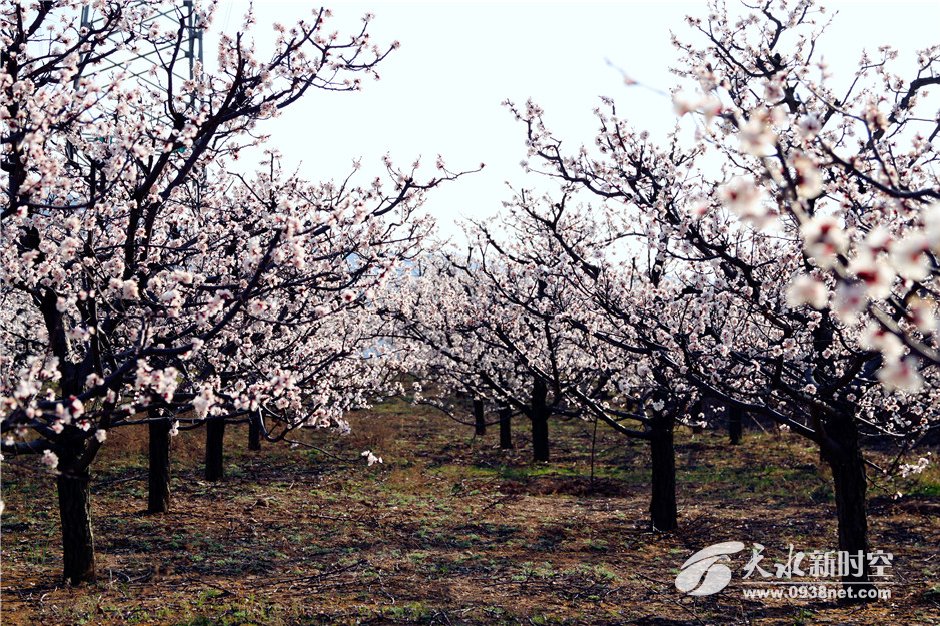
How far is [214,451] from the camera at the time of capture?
17.5m

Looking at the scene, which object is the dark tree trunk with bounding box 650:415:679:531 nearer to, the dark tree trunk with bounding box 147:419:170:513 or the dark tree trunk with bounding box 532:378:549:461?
the dark tree trunk with bounding box 532:378:549:461

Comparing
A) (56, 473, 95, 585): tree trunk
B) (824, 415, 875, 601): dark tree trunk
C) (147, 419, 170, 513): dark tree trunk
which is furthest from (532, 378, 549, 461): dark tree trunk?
(56, 473, 95, 585): tree trunk

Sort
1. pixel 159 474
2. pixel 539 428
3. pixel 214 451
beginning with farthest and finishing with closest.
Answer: pixel 539 428 < pixel 214 451 < pixel 159 474

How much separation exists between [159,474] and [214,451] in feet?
11.3

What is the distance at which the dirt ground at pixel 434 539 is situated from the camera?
873 centimetres

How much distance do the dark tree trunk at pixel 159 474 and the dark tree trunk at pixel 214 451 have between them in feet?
10.4

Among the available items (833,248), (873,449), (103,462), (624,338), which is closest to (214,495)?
(103,462)

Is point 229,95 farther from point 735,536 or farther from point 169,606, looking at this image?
point 735,536

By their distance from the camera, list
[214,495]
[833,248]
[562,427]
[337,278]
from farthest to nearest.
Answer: [562,427] < [214,495] < [337,278] < [833,248]

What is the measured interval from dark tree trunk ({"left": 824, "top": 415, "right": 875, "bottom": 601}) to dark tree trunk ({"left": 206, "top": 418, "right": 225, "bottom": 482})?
13348 millimetres

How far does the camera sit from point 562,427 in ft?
100

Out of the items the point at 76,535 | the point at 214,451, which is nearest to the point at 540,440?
the point at 214,451

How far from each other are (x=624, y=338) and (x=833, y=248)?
27.4ft

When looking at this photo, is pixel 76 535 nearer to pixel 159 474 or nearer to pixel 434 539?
pixel 159 474
